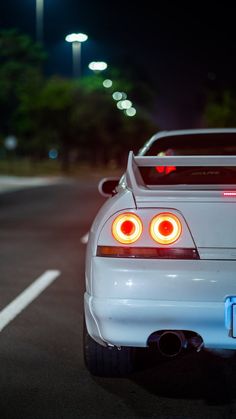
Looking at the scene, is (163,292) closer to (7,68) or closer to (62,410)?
(62,410)

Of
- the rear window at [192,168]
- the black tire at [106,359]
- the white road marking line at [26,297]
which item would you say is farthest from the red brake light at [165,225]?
the white road marking line at [26,297]

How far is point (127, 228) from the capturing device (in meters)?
4.08

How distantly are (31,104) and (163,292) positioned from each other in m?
58.1

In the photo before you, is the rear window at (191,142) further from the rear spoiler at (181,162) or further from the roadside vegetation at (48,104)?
the roadside vegetation at (48,104)

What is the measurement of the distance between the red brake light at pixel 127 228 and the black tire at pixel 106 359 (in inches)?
27.7

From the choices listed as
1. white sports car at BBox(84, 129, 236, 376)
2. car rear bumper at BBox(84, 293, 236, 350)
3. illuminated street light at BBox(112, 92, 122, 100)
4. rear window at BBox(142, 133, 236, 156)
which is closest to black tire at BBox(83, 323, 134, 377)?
white sports car at BBox(84, 129, 236, 376)

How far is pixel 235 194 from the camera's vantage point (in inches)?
160

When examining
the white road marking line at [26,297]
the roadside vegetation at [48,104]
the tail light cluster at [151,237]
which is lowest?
the white road marking line at [26,297]

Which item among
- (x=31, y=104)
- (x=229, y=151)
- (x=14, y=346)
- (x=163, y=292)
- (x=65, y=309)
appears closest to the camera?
(x=163, y=292)

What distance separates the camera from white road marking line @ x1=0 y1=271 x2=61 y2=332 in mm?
6302

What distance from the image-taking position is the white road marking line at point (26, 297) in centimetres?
630

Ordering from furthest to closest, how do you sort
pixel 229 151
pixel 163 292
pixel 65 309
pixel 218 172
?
pixel 229 151
pixel 65 309
pixel 218 172
pixel 163 292

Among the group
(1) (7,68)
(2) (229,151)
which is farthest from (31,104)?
(2) (229,151)

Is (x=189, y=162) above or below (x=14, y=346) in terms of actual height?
above
